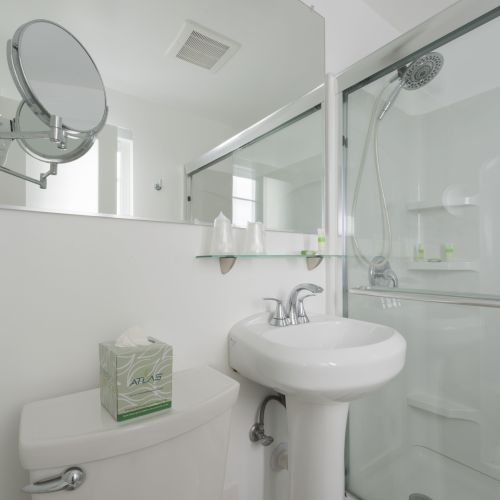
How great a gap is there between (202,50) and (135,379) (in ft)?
3.22

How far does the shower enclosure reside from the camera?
103cm

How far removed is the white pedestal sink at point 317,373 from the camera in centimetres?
77

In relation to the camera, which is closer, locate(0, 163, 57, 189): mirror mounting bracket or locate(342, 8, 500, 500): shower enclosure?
locate(0, 163, 57, 189): mirror mounting bracket

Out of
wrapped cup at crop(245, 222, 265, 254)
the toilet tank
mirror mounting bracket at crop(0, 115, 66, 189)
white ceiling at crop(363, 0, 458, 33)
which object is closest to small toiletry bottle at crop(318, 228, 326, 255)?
wrapped cup at crop(245, 222, 265, 254)

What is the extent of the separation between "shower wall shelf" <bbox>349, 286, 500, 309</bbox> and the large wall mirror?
352 millimetres

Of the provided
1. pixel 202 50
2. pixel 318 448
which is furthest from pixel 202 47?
pixel 318 448

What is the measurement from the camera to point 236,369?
1.00 meters

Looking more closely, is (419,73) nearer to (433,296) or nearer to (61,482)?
(433,296)

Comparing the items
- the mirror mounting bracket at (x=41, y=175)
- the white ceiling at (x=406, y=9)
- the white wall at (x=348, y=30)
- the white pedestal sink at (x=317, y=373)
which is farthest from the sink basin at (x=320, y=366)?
the white ceiling at (x=406, y=9)

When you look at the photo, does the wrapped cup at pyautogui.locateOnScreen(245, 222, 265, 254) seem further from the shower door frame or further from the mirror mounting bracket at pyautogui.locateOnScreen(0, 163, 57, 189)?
the mirror mounting bracket at pyautogui.locateOnScreen(0, 163, 57, 189)

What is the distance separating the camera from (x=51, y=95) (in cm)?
69

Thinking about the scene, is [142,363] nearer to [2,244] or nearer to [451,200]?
[2,244]

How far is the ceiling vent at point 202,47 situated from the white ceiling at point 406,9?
103cm

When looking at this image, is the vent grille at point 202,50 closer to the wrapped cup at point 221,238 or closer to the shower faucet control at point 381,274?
the wrapped cup at point 221,238
